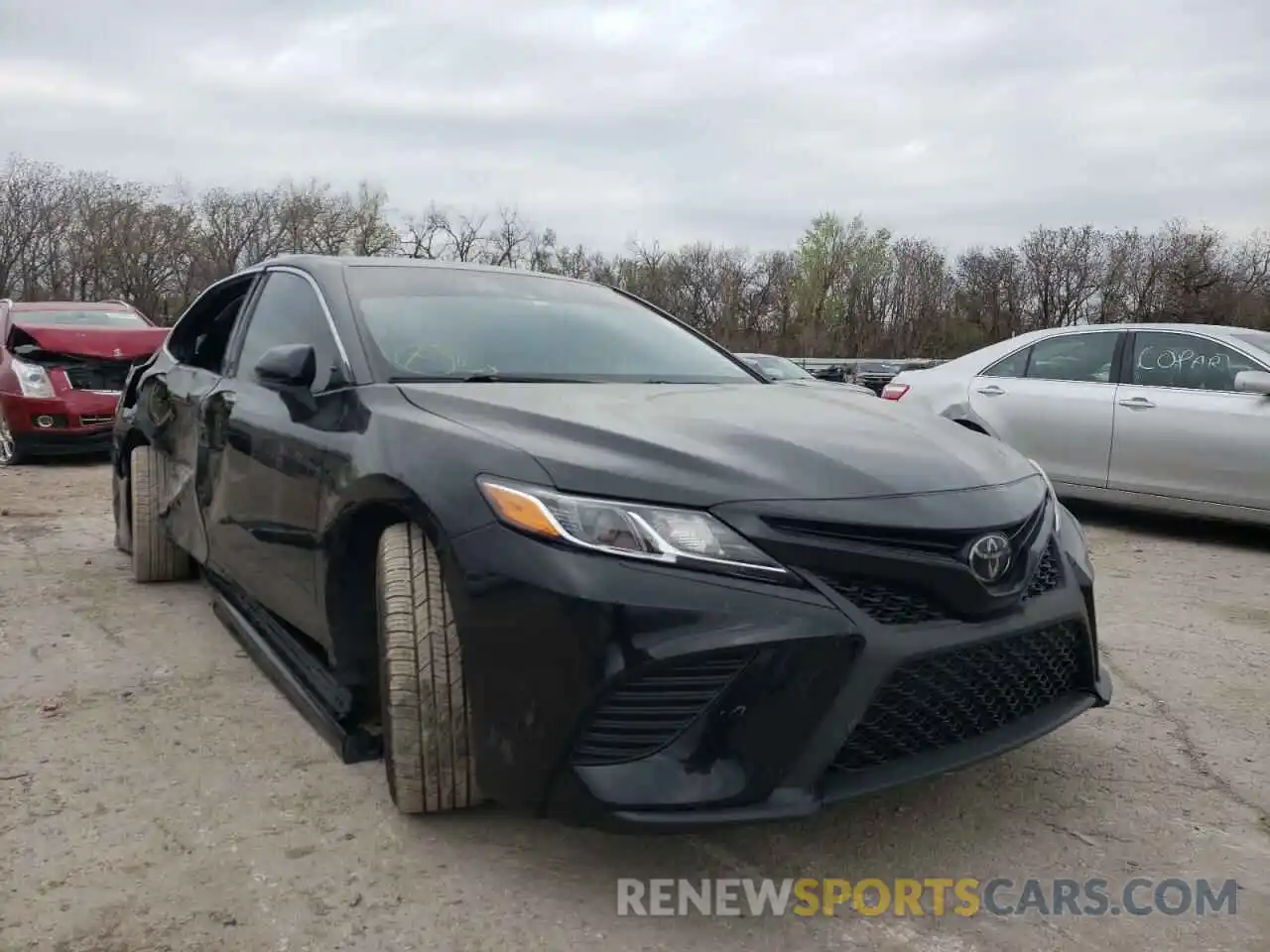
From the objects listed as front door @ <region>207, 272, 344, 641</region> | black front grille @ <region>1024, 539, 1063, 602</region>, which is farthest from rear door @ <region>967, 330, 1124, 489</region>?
front door @ <region>207, 272, 344, 641</region>

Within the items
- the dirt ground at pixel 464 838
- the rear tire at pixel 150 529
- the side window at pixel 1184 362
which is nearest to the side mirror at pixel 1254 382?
the side window at pixel 1184 362

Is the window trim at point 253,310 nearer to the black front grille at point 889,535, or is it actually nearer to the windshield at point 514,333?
the windshield at point 514,333

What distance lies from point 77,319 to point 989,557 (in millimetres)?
9844

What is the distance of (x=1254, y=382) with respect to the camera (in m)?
5.45

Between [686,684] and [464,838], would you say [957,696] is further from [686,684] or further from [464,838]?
[464,838]

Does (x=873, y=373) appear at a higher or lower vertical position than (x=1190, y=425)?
lower

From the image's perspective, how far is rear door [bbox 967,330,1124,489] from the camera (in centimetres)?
620

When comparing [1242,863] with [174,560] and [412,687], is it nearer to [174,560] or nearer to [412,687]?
[412,687]

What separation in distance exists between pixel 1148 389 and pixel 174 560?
5.42 m

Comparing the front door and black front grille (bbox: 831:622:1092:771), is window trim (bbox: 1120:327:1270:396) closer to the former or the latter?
black front grille (bbox: 831:622:1092:771)

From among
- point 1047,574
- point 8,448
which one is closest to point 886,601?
point 1047,574

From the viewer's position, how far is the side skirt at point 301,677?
2.40 metres

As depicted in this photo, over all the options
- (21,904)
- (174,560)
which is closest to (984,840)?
(21,904)

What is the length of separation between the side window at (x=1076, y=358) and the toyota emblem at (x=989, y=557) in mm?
4816
